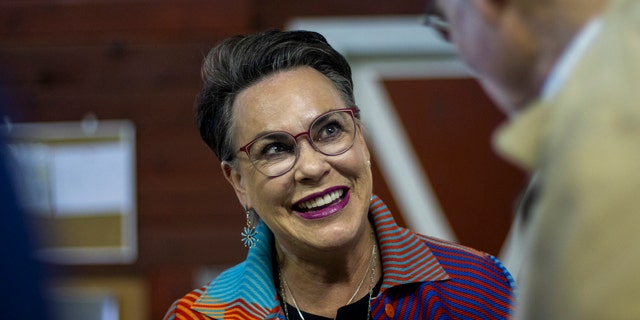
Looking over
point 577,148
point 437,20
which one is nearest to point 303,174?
point 437,20

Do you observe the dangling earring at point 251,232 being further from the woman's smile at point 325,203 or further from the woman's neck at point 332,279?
the woman's smile at point 325,203

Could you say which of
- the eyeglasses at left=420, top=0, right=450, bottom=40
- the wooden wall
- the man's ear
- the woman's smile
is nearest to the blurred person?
the eyeglasses at left=420, top=0, right=450, bottom=40

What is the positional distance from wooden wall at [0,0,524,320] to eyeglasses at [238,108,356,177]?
312cm

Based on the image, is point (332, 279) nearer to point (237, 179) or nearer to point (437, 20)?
point (237, 179)

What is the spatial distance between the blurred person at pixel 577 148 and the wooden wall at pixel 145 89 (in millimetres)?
4432

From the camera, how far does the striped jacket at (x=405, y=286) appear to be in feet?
8.01

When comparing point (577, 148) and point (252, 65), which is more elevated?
point (252, 65)

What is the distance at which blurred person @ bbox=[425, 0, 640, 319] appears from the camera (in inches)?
41.9

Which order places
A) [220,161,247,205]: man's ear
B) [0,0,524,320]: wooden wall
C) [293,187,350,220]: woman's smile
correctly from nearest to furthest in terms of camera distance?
1. [293,187,350,220]: woman's smile
2. [220,161,247,205]: man's ear
3. [0,0,524,320]: wooden wall

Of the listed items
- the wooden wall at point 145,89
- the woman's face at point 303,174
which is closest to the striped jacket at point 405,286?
the woman's face at point 303,174

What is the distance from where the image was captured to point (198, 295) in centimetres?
263

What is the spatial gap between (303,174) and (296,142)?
9cm

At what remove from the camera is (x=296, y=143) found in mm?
2414

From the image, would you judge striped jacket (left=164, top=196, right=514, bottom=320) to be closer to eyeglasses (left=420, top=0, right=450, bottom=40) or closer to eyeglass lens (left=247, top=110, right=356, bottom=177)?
eyeglass lens (left=247, top=110, right=356, bottom=177)
